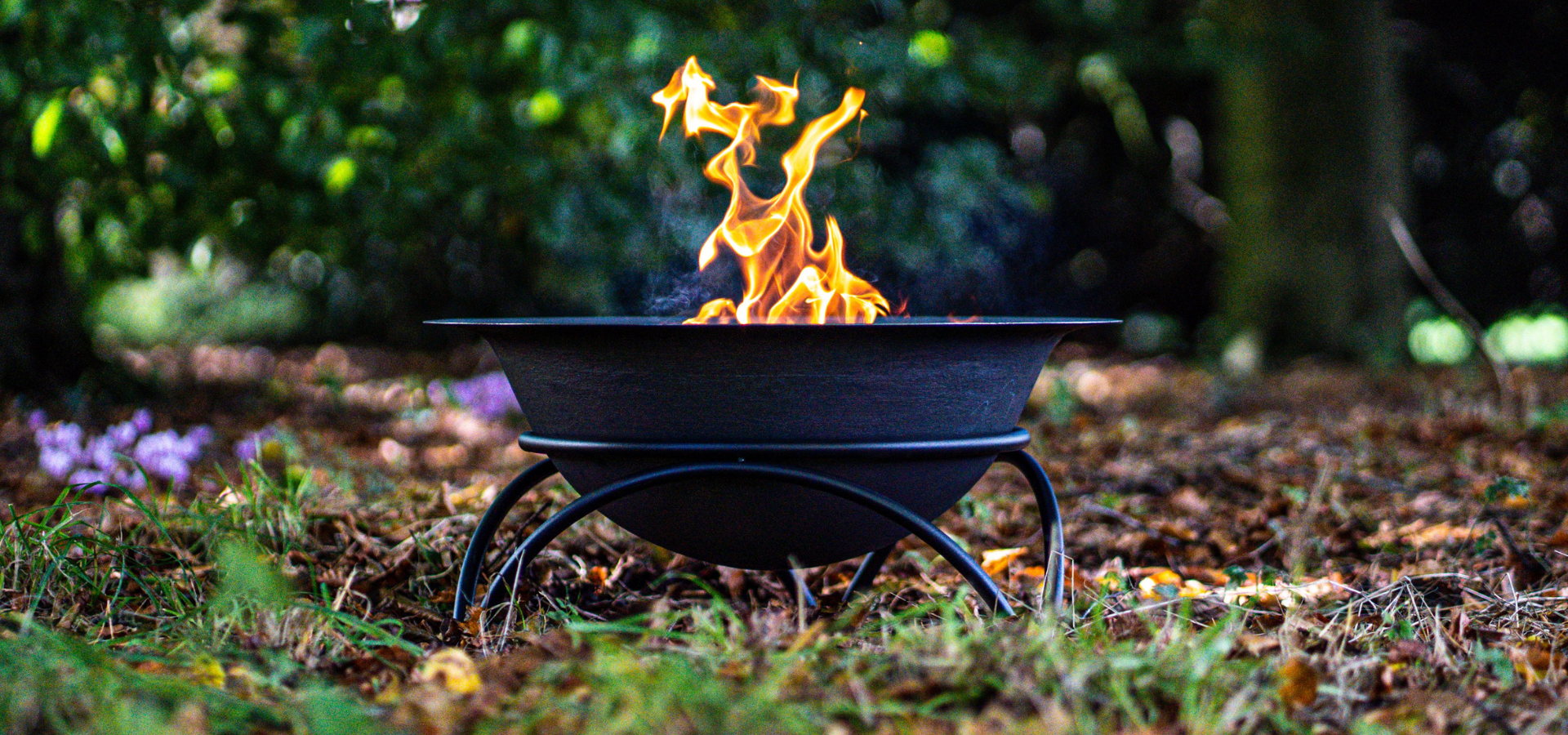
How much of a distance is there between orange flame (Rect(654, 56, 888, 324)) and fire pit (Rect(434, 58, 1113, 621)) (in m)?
0.12

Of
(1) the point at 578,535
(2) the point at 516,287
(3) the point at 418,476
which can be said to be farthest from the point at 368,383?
(1) the point at 578,535

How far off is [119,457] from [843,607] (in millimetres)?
2149

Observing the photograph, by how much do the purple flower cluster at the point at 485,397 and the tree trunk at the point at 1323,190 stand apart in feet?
14.9

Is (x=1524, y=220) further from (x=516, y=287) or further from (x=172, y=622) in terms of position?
(x=172, y=622)

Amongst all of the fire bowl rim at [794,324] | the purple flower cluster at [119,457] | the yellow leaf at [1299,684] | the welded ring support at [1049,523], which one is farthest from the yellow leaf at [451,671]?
the purple flower cluster at [119,457]

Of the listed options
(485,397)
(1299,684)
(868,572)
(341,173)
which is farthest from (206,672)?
(485,397)

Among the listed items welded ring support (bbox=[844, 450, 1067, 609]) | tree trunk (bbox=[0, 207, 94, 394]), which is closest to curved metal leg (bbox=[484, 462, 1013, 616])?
welded ring support (bbox=[844, 450, 1067, 609])

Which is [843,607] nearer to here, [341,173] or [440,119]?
[341,173]

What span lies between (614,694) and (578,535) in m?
1.47

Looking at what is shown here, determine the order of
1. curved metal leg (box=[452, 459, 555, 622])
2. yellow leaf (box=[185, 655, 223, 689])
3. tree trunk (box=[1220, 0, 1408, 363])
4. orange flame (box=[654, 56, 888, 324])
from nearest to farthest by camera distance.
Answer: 1. yellow leaf (box=[185, 655, 223, 689])
2. curved metal leg (box=[452, 459, 555, 622])
3. orange flame (box=[654, 56, 888, 324])
4. tree trunk (box=[1220, 0, 1408, 363])

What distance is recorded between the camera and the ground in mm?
1404

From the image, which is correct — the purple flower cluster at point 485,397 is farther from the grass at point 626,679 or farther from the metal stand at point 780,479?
the grass at point 626,679

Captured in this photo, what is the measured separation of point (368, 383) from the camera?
6.83 meters

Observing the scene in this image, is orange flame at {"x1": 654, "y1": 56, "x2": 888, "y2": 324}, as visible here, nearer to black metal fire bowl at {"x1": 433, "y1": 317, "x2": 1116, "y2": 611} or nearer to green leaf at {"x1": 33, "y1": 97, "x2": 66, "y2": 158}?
black metal fire bowl at {"x1": 433, "y1": 317, "x2": 1116, "y2": 611}
